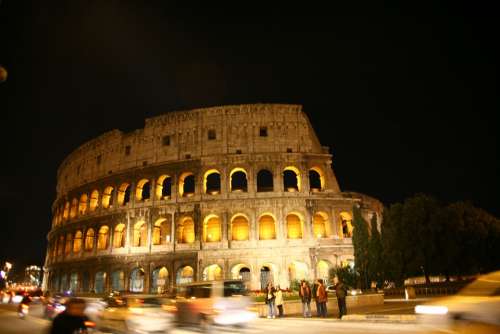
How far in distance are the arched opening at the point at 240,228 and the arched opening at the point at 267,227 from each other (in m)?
1.22

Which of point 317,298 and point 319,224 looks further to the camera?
point 319,224

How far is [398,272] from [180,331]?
1972 cm

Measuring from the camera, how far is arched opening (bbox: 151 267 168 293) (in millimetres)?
31728

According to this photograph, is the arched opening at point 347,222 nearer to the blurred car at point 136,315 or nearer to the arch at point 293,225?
the arch at point 293,225

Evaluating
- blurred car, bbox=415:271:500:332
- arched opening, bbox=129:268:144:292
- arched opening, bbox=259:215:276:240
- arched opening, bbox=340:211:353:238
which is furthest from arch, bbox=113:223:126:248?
blurred car, bbox=415:271:500:332

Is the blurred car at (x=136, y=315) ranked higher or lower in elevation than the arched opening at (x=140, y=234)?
lower

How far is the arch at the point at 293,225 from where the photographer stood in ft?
104

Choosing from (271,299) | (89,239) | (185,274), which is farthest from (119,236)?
(271,299)

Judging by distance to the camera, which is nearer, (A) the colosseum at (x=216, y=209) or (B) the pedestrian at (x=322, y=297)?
(B) the pedestrian at (x=322, y=297)

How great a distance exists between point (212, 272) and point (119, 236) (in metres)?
10.3

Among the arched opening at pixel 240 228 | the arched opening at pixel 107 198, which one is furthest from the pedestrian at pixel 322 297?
the arched opening at pixel 107 198

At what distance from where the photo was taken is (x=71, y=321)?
4566mm

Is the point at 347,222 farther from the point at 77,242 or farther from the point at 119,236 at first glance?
the point at 77,242

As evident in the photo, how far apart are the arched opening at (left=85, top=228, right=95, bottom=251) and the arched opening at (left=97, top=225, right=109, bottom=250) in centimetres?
83
